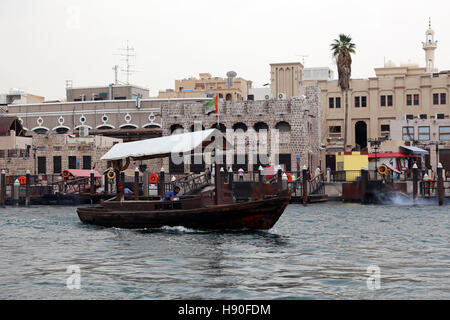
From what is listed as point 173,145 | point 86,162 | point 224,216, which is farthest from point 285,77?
point 224,216

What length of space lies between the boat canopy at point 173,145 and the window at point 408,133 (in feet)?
124

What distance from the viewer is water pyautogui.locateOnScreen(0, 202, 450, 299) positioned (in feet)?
42.2

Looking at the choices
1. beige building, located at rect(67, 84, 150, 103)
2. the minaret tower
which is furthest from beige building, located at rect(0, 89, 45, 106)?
the minaret tower

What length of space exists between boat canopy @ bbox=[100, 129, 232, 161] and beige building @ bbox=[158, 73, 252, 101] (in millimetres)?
54254

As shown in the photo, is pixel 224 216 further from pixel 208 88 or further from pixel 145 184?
pixel 208 88

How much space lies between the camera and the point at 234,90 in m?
84.9

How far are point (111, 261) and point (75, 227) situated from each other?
10955 mm

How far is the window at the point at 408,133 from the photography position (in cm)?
5944

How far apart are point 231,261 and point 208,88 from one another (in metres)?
72.9

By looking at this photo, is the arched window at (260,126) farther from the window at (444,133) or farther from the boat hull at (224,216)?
the boat hull at (224,216)

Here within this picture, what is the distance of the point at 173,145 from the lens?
80.7 feet

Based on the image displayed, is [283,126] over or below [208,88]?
below

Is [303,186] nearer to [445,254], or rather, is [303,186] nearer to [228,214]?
[228,214]
